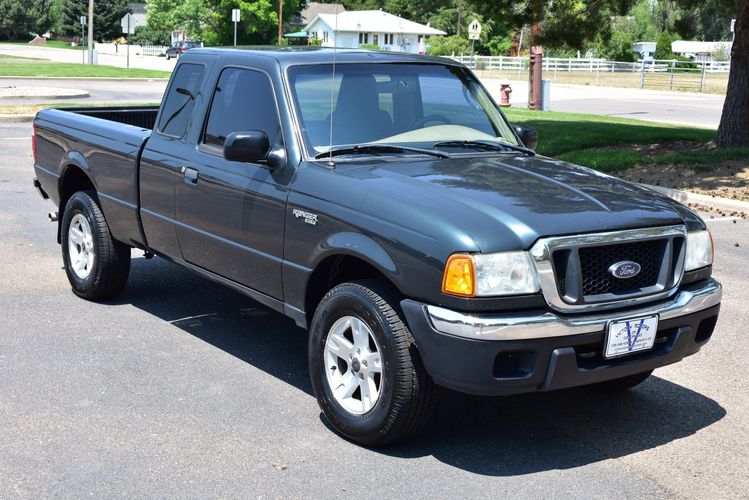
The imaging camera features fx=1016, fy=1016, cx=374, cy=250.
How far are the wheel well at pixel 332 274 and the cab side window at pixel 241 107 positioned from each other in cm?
87

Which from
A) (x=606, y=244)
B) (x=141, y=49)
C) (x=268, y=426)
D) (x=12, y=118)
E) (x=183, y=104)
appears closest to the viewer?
(x=606, y=244)

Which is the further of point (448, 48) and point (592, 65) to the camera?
point (448, 48)

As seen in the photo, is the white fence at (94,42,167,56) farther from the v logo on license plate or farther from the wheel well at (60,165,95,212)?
the v logo on license plate

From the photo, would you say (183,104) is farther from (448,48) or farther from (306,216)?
(448,48)

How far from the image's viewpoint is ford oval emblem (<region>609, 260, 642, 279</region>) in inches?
184

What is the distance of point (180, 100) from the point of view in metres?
6.56

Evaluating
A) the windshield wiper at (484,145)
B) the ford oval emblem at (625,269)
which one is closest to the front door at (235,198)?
the windshield wiper at (484,145)

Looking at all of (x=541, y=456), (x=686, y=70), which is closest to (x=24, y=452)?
(x=541, y=456)

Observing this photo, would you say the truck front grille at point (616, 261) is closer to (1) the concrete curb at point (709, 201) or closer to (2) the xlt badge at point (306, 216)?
(2) the xlt badge at point (306, 216)

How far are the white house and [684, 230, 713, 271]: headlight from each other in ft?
281

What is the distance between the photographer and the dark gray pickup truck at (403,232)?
14.7 feet

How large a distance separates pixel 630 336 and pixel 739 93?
485 inches

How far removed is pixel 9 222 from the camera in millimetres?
10609

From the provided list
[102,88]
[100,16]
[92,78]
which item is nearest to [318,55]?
[102,88]
